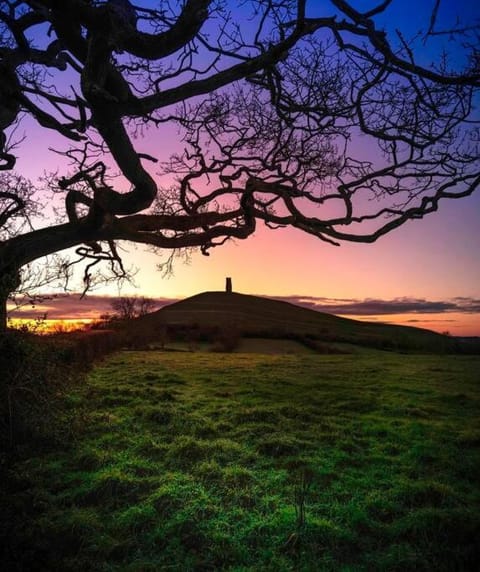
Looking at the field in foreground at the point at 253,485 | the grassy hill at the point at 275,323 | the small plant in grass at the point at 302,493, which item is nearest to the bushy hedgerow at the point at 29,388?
the field in foreground at the point at 253,485

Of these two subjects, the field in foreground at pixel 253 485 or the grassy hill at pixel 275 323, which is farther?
the grassy hill at pixel 275 323

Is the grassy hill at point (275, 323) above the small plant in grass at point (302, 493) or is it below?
above

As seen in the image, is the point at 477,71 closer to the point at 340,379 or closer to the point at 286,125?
the point at 286,125

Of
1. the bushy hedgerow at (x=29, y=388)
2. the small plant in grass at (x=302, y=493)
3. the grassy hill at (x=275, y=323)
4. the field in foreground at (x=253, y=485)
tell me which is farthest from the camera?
the grassy hill at (x=275, y=323)

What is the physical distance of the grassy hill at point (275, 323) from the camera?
69.4 feet

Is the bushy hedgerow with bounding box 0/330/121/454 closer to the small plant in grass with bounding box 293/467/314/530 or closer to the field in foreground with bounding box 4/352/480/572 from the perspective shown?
the field in foreground with bounding box 4/352/480/572

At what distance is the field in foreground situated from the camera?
12.1ft

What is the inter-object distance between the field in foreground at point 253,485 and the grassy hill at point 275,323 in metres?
11.9

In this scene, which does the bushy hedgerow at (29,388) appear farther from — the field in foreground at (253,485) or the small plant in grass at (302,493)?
the small plant in grass at (302,493)

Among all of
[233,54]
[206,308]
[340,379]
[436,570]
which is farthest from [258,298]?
[436,570]

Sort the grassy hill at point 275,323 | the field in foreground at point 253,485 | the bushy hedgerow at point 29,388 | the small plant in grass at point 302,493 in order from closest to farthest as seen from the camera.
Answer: the field in foreground at point 253,485
the small plant in grass at point 302,493
the bushy hedgerow at point 29,388
the grassy hill at point 275,323

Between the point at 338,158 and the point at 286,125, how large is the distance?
1334 millimetres

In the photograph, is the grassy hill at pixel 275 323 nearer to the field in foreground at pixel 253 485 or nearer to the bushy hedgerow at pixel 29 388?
the field in foreground at pixel 253 485

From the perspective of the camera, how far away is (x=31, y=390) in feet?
17.9
